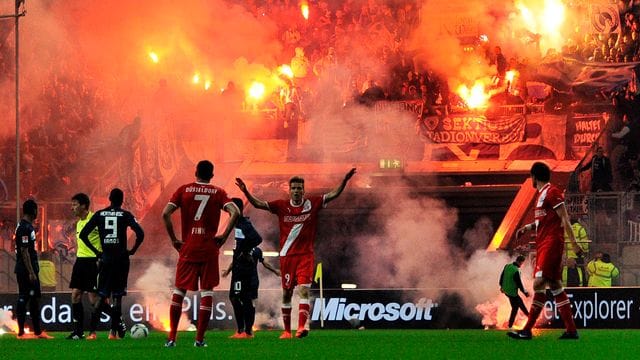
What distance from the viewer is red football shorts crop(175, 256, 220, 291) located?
13.1 m

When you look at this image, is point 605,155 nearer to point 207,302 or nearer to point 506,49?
point 506,49

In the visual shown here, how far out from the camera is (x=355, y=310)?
2230 cm

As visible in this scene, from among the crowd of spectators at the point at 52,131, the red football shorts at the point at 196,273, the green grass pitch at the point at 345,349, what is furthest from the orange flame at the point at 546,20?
the red football shorts at the point at 196,273

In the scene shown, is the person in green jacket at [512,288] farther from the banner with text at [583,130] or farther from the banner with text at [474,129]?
the banner with text at [474,129]

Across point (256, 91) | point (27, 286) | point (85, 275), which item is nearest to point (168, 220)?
point (85, 275)

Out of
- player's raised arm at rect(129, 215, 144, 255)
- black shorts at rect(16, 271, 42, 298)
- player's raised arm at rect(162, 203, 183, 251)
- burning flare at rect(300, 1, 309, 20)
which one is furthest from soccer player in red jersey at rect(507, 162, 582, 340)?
burning flare at rect(300, 1, 309, 20)

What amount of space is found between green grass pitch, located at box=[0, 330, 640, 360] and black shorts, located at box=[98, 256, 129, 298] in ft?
3.02

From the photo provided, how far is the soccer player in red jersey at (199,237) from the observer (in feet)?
42.7

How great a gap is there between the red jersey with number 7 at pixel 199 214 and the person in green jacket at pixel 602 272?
16122mm

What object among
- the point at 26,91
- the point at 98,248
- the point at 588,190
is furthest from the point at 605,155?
the point at 98,248

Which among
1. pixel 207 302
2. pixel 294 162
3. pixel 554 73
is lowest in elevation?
pixel 207 302

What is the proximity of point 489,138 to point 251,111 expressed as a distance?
6.96 m

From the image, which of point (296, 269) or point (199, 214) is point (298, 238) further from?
point (199, 214)

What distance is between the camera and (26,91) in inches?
1367
